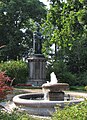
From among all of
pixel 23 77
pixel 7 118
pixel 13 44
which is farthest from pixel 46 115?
pixel 13 44

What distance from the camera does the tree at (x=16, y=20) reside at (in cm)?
4097

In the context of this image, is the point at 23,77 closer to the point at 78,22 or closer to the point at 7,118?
the point at 78,22

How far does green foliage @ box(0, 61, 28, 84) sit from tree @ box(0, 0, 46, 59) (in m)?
14.3

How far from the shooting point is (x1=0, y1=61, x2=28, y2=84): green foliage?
24.6 metres

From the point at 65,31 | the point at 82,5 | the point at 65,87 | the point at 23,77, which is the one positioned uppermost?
the point at 82,5

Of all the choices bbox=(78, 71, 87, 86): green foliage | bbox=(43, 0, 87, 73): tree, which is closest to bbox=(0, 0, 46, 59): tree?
bbox=(43, 0, 87, 73): tree

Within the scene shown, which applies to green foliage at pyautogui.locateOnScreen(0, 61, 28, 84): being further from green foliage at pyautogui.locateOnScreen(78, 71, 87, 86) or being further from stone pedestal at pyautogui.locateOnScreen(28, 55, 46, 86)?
green foliage at pyautogui.locateOnScreen(78, 71, 87, 86)

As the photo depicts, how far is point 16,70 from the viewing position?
81.5 feet

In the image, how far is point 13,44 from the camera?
131ft

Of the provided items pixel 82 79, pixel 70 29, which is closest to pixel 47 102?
pixel 70 29

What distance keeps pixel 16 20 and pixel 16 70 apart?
19.8m

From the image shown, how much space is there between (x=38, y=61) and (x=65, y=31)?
5.96 meters

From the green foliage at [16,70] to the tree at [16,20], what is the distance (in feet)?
47.0

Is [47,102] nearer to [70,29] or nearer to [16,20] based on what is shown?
[70,29]
